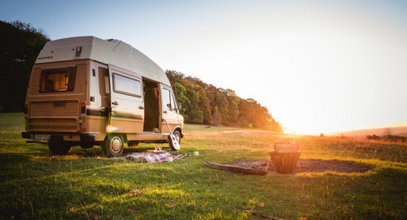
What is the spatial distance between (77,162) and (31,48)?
34.3 m

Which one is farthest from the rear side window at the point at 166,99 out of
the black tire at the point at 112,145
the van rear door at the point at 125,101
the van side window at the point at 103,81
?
the van side window at the point at 103,81

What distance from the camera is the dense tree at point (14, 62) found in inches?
1166

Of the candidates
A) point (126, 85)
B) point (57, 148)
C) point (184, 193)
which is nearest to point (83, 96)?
point (126, 85)

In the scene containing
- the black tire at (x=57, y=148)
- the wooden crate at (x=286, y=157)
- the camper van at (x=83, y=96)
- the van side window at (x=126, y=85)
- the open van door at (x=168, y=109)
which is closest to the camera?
the wooden crate at (x=286, y=157)

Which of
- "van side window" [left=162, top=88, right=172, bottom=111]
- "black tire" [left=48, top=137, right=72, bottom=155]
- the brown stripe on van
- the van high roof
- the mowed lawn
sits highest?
the van high roof

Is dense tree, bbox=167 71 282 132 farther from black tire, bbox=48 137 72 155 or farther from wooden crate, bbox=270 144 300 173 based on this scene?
wooden crate, bbox=270 144 300 173

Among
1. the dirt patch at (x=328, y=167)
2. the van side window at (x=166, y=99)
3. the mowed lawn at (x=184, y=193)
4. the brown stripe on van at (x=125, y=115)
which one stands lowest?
the dirt patch at (x=328, y=167)

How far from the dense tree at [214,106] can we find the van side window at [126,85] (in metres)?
29.5

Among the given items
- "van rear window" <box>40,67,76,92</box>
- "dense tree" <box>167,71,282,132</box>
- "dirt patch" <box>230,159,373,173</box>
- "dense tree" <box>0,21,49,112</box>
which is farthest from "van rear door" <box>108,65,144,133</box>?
"dense tree" <box>0,21,49,112</box>

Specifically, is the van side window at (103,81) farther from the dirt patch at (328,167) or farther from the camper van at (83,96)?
the dirt patch at (328,167)

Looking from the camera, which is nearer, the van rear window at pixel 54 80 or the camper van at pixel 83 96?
the camper van at pixel 83 96

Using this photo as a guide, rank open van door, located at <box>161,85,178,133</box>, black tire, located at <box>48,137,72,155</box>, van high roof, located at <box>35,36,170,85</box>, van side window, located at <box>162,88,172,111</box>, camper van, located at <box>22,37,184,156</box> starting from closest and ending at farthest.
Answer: camper van, located at <box>22,37,184,156</box>
van high roof, located at <box>35,36,170,85</box>
black tire, located at <box>48,137,72,155</box>
open van door, located at <box>161,85,178,133</box>
van side window, located at <box>162,88,172,111</box>

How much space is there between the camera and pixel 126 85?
303 inches

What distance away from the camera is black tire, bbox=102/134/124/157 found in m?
7.20
